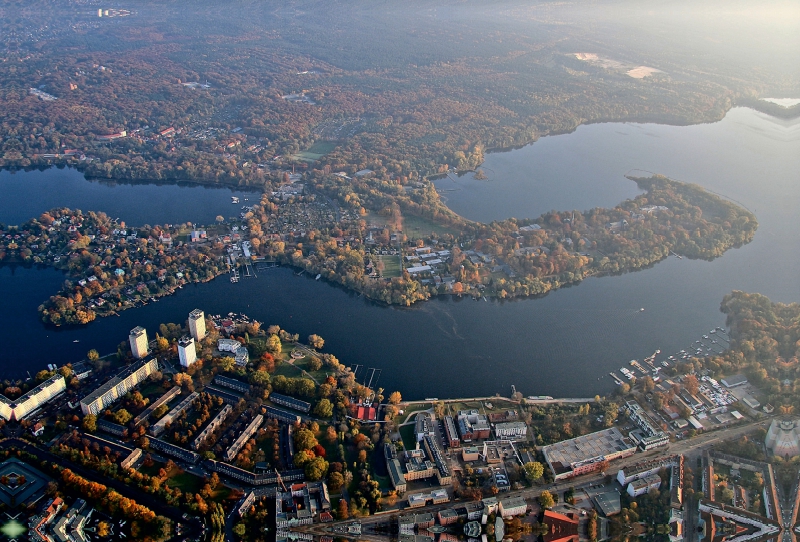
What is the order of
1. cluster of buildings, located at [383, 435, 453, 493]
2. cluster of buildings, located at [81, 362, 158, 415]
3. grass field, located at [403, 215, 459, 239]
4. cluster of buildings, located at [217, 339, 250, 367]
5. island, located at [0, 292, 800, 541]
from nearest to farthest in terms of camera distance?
1. island, located at [0, 292, 800, 541]
2. cluster of buildings, located at [383, 435, 453, 493]
3. cluster of buildings, located at [81, 362, 158, 415]
4. cluster of buildings, located at [217, 339, 250, 367]
5. grass field, located at [403, 215, 459, 239]

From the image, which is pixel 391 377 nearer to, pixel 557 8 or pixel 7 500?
pixel 7 500

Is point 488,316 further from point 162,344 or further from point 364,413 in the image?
point 162,344

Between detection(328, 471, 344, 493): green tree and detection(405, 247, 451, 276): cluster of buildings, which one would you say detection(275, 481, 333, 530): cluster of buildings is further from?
detection(405, 247, 451, 276): cluster of buildings

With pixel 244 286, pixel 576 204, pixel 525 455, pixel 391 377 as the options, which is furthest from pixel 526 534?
pixel 576 204

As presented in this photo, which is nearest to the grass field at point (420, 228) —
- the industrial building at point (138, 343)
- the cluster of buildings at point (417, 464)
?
the industrial building at point (138, 343)

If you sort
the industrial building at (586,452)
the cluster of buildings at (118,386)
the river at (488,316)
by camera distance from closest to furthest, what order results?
the industrial building at (586,452), the cluster of buildings at (118,386), the river at (488,316)

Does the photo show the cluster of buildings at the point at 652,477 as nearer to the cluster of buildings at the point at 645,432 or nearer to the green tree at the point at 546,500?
the cluster of buildings at the point at 645,432

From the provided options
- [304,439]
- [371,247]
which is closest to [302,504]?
[304,439]

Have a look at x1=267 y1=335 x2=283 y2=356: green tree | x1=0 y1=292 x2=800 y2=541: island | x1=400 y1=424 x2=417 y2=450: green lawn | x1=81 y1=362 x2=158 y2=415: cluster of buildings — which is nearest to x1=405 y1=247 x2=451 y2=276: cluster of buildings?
x1=0 y1=292 x2=800 y2=541: island
